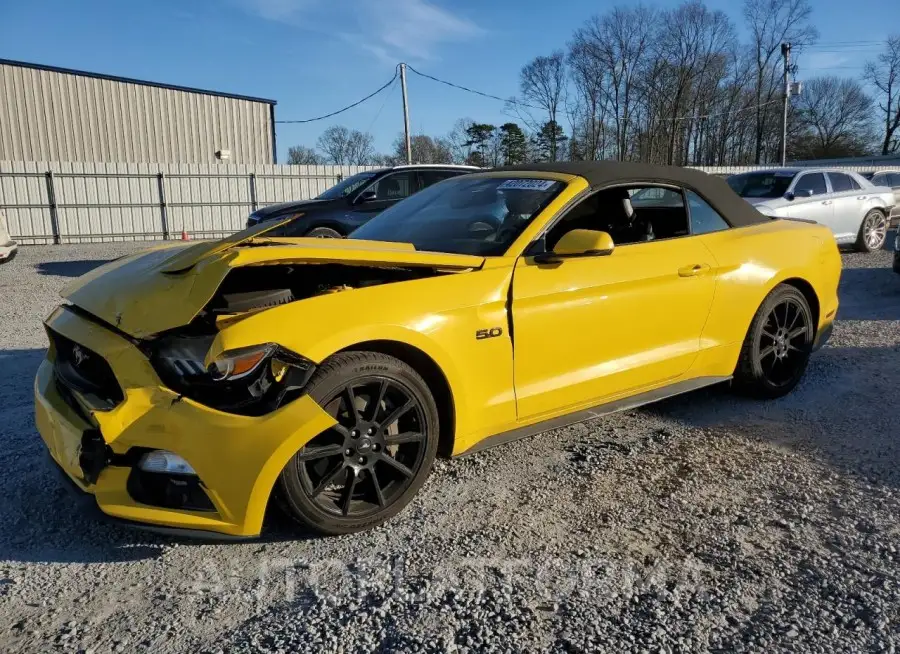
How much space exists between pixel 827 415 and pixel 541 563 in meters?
2.62

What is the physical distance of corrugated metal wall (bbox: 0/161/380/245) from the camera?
18.3m

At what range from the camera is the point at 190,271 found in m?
2.82

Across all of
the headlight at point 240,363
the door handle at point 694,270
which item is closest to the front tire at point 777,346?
the door handle at point 694,270

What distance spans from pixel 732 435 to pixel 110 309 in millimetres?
3330

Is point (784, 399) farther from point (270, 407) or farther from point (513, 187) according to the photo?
point (270, 407)

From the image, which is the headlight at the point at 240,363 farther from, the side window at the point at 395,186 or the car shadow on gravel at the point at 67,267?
the car shadow on gravel at the point at 67,267

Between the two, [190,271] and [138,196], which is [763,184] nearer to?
[190,271]

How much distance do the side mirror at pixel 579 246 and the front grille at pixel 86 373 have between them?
195cm

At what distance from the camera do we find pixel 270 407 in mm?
2516

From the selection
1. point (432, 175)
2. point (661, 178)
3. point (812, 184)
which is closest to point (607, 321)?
point (661, 178)

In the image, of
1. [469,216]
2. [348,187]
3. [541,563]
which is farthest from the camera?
[348,187]

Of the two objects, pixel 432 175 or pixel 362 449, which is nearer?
pixel 362 449

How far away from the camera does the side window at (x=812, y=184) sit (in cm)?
1147

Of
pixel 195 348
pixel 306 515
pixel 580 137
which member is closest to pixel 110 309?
pixel 195 348
